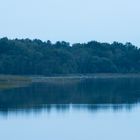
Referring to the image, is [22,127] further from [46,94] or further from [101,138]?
[46,94]

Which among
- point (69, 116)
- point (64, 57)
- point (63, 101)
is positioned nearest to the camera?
point (69, 116)

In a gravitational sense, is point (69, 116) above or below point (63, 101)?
below

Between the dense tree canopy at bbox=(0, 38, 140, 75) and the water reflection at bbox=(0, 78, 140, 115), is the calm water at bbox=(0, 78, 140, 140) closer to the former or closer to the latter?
the water reflection at bbox=(0, 78, 140, 115)

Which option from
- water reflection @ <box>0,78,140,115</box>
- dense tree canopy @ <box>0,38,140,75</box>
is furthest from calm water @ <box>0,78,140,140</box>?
dense tree canopy @ <box>0,38,140,75</box>

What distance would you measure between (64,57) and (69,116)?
163 ft

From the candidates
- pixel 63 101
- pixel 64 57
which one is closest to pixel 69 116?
pixel 63 101

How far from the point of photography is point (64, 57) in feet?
251

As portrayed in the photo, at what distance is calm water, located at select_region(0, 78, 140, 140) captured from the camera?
70.0ft

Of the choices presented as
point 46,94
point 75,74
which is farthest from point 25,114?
point 75,74

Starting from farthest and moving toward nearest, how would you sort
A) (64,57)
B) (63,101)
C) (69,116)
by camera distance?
1. (64,57)
2. (63,101)
3. (69,116)

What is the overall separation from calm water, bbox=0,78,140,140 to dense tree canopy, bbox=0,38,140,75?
1202 inches

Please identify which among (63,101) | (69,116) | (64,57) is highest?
(64,57)

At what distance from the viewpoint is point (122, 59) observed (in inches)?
3351

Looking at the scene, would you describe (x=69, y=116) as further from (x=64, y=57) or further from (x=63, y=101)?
(x=64, y=57)
